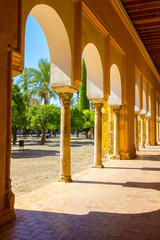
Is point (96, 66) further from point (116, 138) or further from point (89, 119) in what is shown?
point (89, 119)

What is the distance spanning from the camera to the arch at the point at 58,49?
6.13 metres

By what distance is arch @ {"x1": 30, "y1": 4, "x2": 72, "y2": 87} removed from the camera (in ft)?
20.1

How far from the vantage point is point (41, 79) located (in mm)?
31047

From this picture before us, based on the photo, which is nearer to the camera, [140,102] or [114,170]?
[114,170]

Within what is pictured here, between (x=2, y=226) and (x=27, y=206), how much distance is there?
98 cm

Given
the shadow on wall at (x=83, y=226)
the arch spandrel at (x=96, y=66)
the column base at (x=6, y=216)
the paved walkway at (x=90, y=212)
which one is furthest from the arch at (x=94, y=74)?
the column base at (x=6, y=216)

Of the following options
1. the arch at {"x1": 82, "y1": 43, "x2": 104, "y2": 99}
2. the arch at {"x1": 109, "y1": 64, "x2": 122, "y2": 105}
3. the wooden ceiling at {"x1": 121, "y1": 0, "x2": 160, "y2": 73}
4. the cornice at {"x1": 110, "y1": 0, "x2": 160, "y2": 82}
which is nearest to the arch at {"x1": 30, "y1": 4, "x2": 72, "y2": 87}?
the arch at {"x1": 82, "y1": 43, "x2": 104, "y2": 99}

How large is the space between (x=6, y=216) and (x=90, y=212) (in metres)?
1.38

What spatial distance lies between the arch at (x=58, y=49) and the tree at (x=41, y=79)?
24.4 metres

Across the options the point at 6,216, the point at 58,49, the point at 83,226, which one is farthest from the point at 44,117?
the point at 83,226

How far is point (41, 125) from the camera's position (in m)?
25.4

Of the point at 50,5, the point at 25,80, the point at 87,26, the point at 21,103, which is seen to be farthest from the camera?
the point at 25,80

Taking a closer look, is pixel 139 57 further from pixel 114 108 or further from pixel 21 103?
pixel 21 103

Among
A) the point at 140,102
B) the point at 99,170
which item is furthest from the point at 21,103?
the point at 99,170
